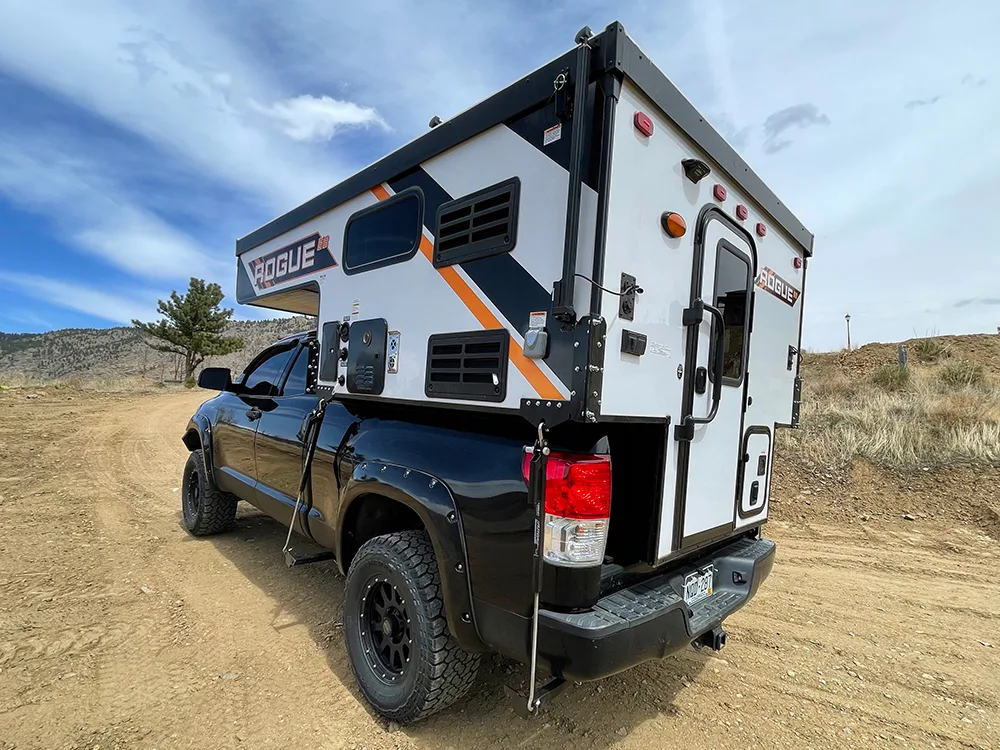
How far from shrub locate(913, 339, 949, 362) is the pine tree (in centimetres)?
3204

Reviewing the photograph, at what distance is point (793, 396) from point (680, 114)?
2222mm

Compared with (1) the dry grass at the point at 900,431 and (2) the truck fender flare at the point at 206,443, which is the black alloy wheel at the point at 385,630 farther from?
(1) the dry grass at the point at 900,431

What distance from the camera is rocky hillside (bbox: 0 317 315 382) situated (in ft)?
152

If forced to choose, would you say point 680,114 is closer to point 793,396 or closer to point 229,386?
point 793,396

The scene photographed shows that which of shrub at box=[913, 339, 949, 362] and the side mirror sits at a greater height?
shrub at box=[913, 339, 949, 362]

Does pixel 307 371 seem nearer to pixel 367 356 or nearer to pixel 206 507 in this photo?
pixel 367 356

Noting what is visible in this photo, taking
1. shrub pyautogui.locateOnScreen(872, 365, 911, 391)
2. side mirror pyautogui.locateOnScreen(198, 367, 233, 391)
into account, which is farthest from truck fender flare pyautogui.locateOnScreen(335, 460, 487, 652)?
shrub pyautogui.locateOnScreen(872, 365, 911, 391)

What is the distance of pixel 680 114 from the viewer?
231 cm

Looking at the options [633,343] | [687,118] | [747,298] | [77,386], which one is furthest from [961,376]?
[77,386]

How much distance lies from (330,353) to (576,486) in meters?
2.09

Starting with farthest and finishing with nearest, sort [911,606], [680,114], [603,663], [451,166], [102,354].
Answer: [102,354], [911,606], [451,166], [680,114], [603,663]

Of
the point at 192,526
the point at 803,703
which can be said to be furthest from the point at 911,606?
the point at 192,526

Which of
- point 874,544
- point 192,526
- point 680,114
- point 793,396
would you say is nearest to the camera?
point 680,114

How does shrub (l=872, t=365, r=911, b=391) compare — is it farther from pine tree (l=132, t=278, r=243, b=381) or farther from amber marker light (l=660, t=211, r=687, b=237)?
pine tree (l=132, t=278, r=243, b=381)
